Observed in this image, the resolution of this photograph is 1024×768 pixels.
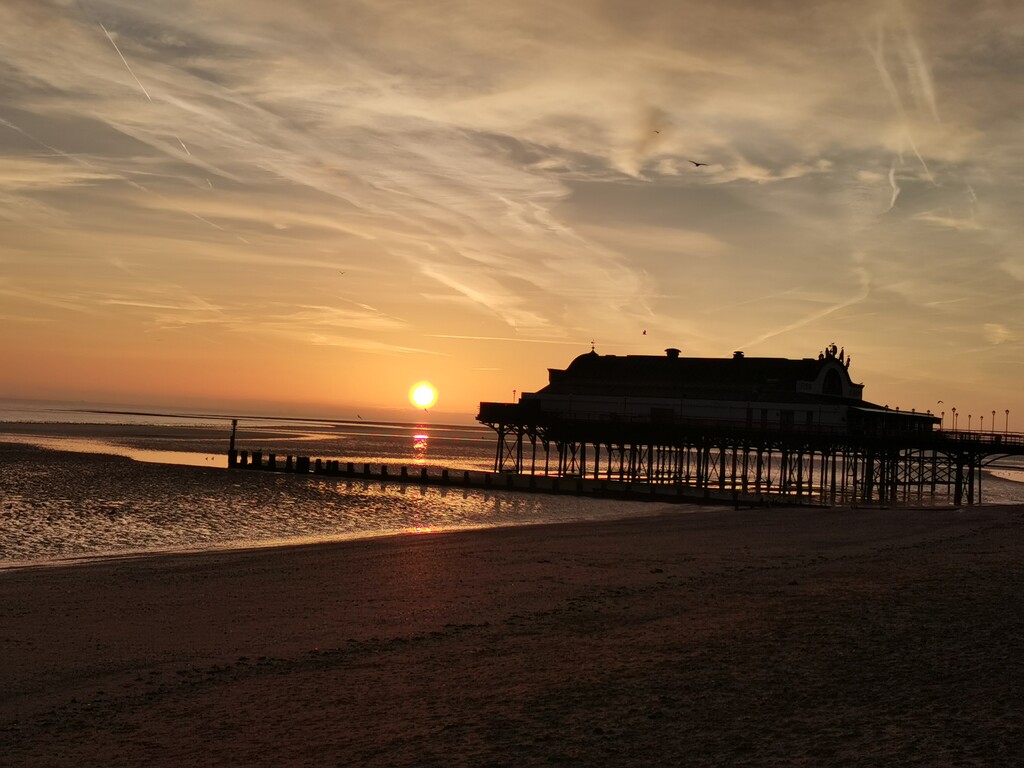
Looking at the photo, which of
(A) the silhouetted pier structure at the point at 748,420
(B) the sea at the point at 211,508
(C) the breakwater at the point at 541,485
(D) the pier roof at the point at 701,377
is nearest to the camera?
(B) the sea at the point at 211,508

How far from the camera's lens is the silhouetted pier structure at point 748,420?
63.0 meters

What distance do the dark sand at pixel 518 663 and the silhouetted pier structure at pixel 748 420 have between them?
131 feet

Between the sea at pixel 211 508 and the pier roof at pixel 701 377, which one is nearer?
the sea at pixel 211 508

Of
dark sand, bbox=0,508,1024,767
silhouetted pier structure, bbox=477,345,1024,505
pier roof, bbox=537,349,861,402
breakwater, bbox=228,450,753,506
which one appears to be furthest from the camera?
pier roof, bbox=537,349,861,402

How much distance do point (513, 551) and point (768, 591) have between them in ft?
33.1

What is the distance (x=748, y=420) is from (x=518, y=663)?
56.5 metres

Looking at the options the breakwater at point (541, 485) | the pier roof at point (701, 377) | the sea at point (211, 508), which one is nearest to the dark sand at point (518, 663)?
the sea at point (211, 508)

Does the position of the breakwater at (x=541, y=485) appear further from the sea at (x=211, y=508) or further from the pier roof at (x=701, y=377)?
the pier roof at (x=701, y=377)

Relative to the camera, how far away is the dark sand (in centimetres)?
988

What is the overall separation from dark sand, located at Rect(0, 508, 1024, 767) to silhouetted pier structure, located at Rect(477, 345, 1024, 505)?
4007 cm

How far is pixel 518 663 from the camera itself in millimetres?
13469

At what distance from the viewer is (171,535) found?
32.7m

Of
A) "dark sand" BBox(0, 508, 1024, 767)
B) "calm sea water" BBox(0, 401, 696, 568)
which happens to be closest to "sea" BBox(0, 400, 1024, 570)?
"calm sea water" BBox(0, 401, 696, 568)

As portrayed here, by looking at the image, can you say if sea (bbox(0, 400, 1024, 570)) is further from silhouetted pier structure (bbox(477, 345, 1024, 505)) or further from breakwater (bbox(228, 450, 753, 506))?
silhouetted pier structure (bbox(477, 345, 1024, 505))
